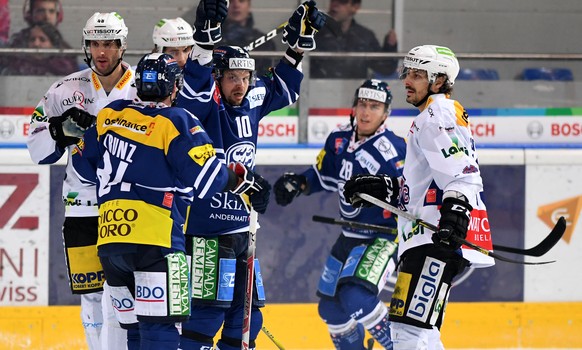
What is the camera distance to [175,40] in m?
6.18

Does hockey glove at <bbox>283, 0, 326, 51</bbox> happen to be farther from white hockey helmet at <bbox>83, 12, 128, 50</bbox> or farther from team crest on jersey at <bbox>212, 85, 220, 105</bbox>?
white hockey helmet at <bbox>83, 12, 128, 50</bbox>

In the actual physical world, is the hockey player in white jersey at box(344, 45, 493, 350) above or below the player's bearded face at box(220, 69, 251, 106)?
below

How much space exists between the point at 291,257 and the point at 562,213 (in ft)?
5.04

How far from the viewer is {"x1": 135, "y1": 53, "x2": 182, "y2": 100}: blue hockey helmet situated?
4.67 meters

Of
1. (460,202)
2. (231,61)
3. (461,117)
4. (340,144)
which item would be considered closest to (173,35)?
(231,61)

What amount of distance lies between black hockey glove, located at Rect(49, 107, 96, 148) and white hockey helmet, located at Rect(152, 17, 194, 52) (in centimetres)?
103

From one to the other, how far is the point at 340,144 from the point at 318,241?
2.80 feet

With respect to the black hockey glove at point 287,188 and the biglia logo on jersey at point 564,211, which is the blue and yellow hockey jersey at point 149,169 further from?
the biglia logo on jersey at point 564,211

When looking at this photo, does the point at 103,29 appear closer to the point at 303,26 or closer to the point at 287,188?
the point at 303,26

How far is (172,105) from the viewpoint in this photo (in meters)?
4.80

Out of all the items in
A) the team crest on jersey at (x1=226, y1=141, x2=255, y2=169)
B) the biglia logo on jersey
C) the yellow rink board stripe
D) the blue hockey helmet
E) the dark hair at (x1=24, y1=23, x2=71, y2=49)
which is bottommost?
the yellow rink board stripe

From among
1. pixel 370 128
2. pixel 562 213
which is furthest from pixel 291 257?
pixel 562 213

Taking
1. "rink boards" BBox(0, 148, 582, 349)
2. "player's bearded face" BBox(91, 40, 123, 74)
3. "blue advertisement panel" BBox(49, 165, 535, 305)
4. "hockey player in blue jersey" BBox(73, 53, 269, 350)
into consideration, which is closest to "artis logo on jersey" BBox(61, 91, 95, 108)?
"player's bearded face" BBox(91, 40, 123, 74)

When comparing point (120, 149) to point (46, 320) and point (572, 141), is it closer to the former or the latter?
point (46, 320)
